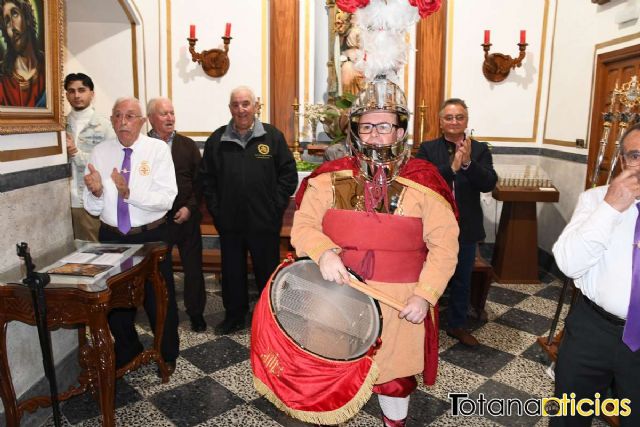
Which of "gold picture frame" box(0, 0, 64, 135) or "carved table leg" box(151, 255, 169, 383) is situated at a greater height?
"gold picture frame" box(0, 0, 64, 135)

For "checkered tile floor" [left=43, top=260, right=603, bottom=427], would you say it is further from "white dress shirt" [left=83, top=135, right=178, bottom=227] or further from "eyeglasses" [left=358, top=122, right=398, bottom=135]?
"eyeglasses" [left=358, top=122, right=398, bottom=135]

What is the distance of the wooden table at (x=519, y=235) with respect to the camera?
207 inches

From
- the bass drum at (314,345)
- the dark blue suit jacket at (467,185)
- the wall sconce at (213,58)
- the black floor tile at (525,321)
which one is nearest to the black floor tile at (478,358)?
the black floor tile at (525,321)

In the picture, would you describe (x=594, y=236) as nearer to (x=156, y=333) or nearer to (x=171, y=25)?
(x=156, y=333)

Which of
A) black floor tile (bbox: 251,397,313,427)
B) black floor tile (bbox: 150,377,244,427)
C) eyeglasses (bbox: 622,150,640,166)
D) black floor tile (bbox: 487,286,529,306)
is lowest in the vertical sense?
black floor tile (bbox: 150,377,244,427)

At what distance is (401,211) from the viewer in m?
2.04

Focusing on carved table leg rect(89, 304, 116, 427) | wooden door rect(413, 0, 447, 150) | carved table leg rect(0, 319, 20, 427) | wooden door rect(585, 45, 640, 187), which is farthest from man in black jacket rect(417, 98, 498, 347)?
carved table leg rect(0, 319, 20, 427)

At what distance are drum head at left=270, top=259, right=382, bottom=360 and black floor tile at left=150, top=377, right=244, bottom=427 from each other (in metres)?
1.34

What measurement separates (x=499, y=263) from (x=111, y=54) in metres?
5.12

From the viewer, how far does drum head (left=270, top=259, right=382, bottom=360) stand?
187 cm

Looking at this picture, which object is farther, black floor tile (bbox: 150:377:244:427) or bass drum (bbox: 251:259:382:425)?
black floor tile (bbox: 150:377:244:427)

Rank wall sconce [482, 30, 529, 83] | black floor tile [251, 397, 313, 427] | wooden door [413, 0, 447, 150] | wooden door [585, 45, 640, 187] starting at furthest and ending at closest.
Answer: wooden door [413, 0, 447, 150]
wall sconce [482, 30, 529, 83]
wooden door [585, 45, 640, 187]
black floor tile [251, 397, 313, 427]

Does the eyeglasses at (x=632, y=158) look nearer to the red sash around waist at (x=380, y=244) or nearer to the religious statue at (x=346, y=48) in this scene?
the red sash around waist at (x=380, y=244)

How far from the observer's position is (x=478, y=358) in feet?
11.9
